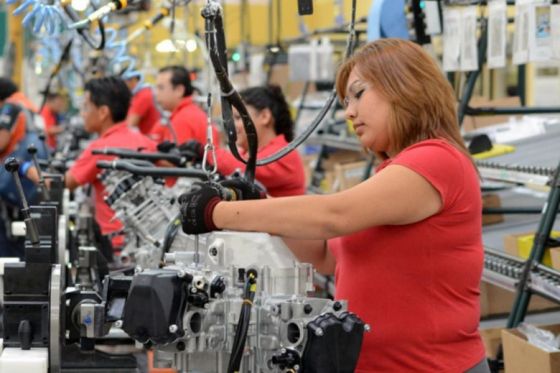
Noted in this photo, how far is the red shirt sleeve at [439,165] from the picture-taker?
266 centimetres

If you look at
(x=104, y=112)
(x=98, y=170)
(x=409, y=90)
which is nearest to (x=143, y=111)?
(x=104, y=112)

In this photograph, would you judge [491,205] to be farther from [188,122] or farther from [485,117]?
[188,122]

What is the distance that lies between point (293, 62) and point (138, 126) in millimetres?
2487

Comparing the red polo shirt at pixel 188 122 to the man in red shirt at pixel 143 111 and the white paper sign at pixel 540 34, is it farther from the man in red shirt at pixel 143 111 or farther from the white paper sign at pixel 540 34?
the white paper sign at pixel 540 34

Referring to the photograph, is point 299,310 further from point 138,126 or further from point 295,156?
point 138,126

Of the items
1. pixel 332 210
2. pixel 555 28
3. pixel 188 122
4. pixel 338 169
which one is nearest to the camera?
pixel 332 210

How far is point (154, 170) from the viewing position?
4.75 meters

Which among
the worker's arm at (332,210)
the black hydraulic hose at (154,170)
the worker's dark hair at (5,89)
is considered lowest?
the black hydraulic hose at (154,170)

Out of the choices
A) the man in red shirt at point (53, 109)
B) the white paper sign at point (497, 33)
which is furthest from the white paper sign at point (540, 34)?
the man in red shirt at point (53, 109)

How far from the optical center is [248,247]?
9.12 feet

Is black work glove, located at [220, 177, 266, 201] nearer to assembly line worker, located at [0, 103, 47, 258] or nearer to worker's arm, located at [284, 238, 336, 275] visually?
worker's arm, located at [284, 238, 336, 275]

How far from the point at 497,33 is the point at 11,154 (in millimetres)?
3620

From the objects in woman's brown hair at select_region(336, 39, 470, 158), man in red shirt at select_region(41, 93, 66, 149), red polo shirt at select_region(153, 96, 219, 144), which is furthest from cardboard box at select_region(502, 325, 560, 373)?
man in red shirt at select_region(41, 93, 66, 149)

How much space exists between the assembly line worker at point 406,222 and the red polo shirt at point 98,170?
149 inches
